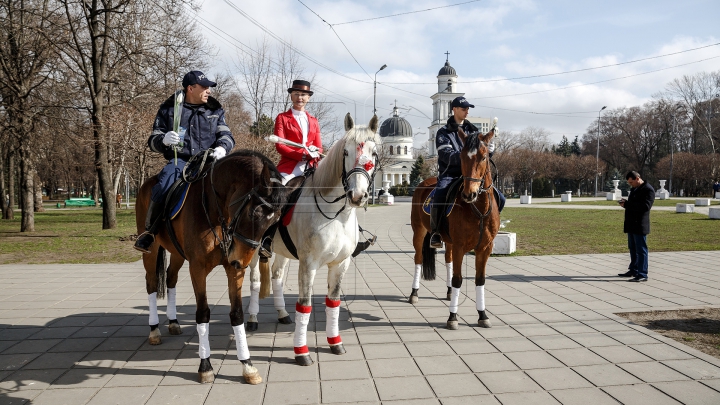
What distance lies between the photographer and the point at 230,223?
12.9 ft

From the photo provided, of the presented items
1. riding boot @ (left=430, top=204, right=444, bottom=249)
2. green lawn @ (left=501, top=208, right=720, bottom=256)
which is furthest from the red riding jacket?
green lawn @ (left=501, top=208, right=720, bottom=256)

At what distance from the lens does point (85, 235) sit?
54.2 ft

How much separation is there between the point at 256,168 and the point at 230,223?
1.78ft

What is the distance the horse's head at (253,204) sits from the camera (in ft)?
12.5

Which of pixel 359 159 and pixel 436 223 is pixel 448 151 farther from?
pixel 359 159

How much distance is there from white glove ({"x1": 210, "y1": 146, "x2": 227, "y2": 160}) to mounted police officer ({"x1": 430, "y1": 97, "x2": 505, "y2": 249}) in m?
2.95

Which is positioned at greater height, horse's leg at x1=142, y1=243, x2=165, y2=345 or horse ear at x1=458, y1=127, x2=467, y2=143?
horse ear at x1=458, y1=127, x2=467, y2=143

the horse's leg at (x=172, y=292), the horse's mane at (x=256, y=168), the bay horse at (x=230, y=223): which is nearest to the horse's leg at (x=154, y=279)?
the horse's leg at (x=172, y=292)

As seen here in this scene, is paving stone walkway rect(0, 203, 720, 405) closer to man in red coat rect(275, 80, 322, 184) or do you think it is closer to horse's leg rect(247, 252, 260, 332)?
horse's leg rect(247, 252, 260, 332)

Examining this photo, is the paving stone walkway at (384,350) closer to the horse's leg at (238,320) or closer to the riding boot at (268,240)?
the horse's leg at (238,320)

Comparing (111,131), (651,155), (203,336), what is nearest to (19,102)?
(111,131)

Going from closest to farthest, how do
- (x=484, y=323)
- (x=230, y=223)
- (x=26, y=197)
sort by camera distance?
(x=230, y=223) < (x=484, y=323) < (x=26, y=197)

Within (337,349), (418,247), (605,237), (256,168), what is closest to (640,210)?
(418,247)

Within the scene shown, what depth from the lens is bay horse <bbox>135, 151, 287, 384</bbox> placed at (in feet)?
12.6
